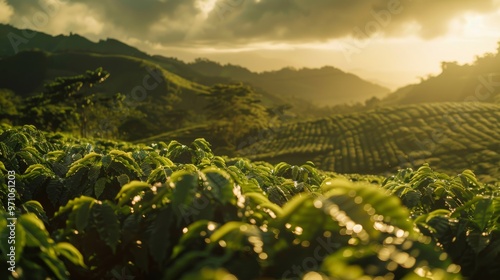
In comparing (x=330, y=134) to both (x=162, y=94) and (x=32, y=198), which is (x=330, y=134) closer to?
(x=32, y=198)

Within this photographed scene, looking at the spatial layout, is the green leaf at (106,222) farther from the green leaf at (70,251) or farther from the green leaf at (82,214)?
the green leaf at (70,251)

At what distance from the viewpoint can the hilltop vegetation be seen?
72.4 inches

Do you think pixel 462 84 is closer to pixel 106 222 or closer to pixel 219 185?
pixel 219 185

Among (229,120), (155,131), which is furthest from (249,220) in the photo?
(155,131)

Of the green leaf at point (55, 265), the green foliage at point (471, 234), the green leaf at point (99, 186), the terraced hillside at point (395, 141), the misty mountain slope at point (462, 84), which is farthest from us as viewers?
the misty mountain slope at point (462, 84)

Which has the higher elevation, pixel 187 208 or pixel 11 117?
pixel 187 208

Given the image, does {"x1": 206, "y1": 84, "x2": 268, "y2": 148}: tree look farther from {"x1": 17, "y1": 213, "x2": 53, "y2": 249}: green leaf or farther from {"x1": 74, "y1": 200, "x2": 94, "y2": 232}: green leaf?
{"x1": 17, "y1": 213, "x2": 53, "y2": 249}: green leaf

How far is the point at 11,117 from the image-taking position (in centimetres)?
7450

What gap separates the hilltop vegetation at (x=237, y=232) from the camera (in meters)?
1.84

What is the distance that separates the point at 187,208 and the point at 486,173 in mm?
53729

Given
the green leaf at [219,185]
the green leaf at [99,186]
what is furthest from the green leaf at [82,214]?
the green leaf at [99,186]

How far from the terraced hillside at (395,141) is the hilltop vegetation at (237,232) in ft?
159

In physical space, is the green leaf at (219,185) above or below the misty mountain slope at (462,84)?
below

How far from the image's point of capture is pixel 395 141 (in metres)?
66.1
